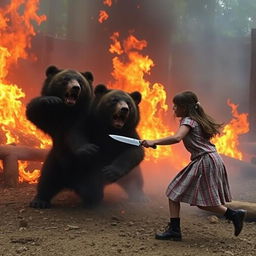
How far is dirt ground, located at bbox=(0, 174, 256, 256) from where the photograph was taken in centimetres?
356

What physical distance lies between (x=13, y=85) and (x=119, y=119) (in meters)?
7.76

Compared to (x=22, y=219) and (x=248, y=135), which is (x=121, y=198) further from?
(x=248, y=135)

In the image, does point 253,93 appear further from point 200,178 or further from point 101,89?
point 200,178

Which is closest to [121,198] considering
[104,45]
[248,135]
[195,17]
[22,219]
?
[22,219]

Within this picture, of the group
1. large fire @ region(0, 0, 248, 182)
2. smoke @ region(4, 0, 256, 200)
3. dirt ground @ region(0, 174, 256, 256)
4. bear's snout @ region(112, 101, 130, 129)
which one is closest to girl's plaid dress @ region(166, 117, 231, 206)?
dirt ground @ region(0, 174, 256, 256)

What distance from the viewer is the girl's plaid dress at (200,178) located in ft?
12.7

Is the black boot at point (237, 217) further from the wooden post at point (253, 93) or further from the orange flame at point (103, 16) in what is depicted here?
the wooden post at point (253, 93)

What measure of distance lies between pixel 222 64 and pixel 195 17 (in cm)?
212

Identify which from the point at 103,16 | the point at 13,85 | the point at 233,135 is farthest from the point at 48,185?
the point at 103,16

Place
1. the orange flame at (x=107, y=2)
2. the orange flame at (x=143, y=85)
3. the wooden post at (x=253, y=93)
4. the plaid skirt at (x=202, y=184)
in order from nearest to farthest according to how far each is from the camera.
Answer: the plaid skirt at (x=202, y=184) → the orange flame at (x=143, y=85) → the orange flame at (x=107, y=2) → the wooden post at (x=253, y=93)

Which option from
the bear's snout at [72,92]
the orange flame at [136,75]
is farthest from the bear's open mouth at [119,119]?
the orange flame at [136,75]

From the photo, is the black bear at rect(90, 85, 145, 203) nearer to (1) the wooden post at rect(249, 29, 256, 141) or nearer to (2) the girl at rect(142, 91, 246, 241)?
(2) the girl at rect(142, 91, 246, 241)

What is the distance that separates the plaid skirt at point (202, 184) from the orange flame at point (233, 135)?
710 centimetres

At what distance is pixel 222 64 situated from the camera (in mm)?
14938
